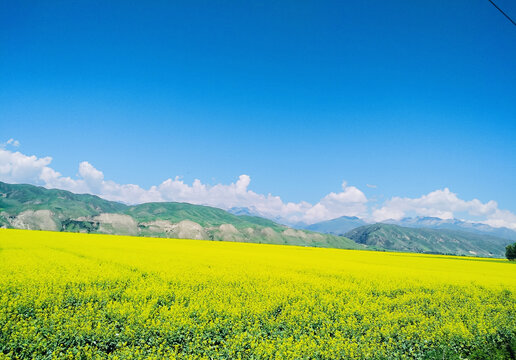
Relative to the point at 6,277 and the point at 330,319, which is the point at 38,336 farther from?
the point at 330,319

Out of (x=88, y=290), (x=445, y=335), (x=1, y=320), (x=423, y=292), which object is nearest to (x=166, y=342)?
(x=1, y=320)

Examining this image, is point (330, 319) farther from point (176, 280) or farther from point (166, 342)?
point (176, 280)

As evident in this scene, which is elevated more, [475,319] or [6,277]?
[475,319]

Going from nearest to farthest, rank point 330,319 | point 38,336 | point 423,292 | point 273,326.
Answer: point 38,336 < point 273,326 < point 330,319 < point 423,292

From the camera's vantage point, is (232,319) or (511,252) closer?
(232,319)

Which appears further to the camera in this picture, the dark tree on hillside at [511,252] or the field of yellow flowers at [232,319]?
the dark tree on hillside at [511,252]

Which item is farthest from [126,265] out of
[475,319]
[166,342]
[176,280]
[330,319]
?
[475,319]

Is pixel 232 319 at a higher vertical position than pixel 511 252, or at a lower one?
lower

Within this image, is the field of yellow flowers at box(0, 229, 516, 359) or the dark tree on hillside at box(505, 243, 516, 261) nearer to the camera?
the field of yellow flowers at box(0, 229, 516, 359)

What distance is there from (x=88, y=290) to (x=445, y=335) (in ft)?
56.6

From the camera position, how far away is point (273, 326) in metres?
12.0

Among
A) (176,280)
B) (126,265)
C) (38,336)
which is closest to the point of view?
(38,336)

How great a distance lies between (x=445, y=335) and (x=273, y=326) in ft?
24.5

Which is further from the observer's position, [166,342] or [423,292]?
[423,292]
